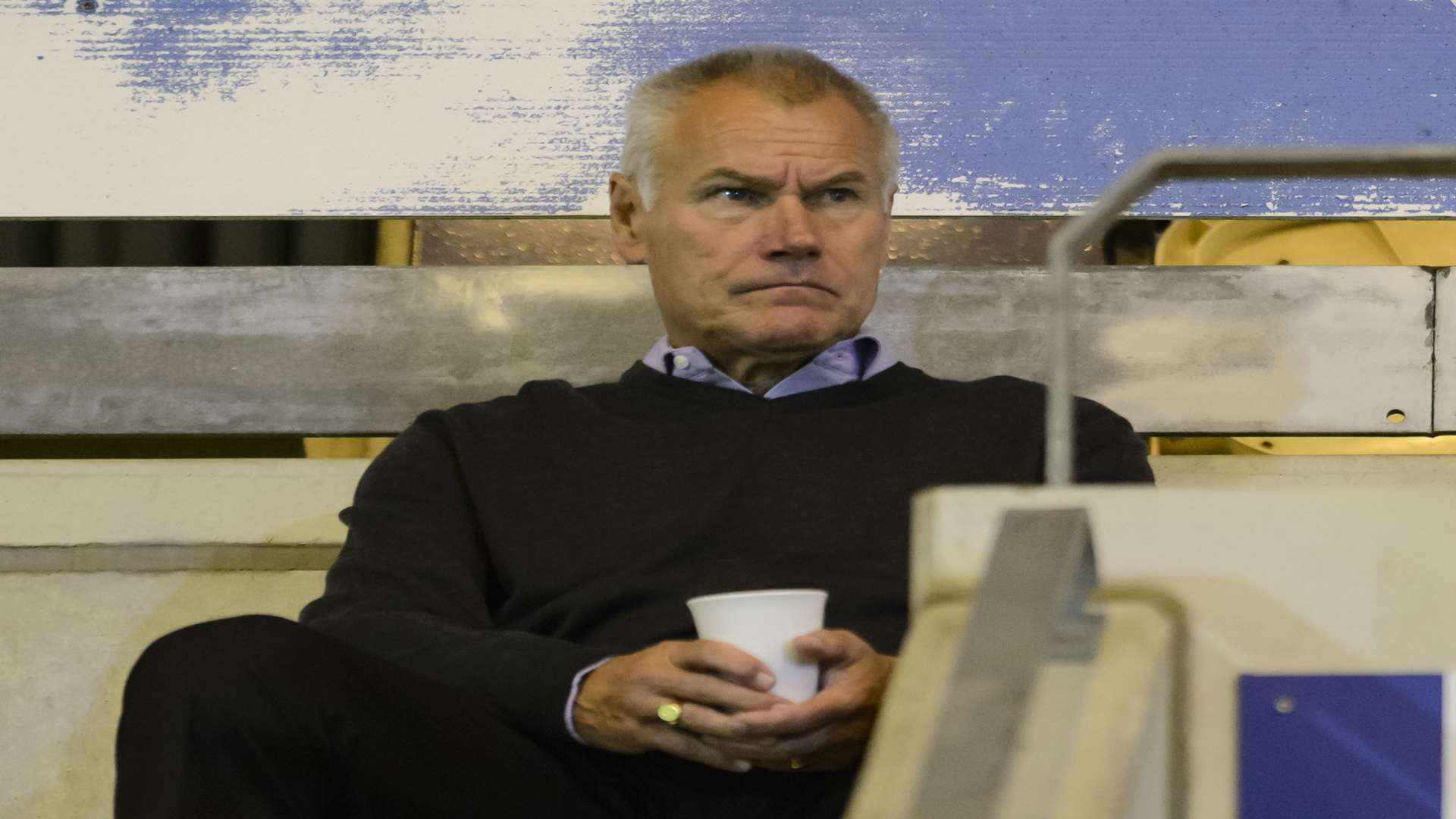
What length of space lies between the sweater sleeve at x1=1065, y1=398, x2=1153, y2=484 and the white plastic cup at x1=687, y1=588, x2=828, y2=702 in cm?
44

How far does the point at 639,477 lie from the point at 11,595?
2.53ft

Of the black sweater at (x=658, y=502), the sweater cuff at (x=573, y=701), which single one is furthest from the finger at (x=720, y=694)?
the black sweater at (x=658, y=502)

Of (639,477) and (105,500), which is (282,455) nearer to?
(105,500)

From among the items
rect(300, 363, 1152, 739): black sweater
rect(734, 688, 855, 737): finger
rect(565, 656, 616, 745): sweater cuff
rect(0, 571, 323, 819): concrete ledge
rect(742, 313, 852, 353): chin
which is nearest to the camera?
rect(734, 688, 855, 737): finger

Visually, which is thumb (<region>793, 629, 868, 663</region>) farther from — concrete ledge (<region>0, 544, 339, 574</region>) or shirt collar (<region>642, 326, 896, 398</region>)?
concrete ledge (<region>0, 544, 339, 574</region>)

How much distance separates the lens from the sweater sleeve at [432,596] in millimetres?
1306

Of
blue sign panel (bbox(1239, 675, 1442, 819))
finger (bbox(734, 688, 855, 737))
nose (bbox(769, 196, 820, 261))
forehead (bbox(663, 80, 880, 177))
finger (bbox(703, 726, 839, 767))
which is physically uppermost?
forehead (bbox(663, 80, 880, 177))

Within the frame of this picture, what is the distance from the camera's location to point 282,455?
2.08 m

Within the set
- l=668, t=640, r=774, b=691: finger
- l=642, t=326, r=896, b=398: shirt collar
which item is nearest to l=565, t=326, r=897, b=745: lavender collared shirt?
l=642, t=326, r=896, b=398: shirt collar

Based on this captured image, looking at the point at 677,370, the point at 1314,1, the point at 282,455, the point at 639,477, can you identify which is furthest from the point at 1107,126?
the point at 282,455

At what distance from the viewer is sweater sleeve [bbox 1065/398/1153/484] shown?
1.55 meters

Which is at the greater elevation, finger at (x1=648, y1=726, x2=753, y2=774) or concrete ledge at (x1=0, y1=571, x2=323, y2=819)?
finger at (x1=648, y1=726, x2=753, y2=774)

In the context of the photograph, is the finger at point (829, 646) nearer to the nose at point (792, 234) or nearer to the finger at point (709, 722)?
the finger at point (709, 722)

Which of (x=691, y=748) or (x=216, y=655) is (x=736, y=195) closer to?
(x=691, y=748)
